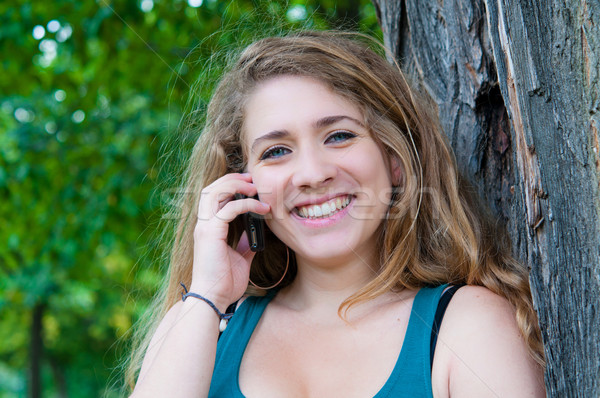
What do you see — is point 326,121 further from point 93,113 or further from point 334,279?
point 93,113

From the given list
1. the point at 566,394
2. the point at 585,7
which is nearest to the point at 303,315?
the point at 566,394

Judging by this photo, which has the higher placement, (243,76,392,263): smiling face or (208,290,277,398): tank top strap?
Result: (243,76,392,263): smiling face

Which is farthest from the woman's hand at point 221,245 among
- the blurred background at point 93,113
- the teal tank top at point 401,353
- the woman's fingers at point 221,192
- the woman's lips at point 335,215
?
the blurred background at point 93,113

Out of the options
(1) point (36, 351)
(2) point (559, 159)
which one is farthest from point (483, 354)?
(1) point (36, 351)

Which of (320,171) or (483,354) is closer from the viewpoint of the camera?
(483,354)

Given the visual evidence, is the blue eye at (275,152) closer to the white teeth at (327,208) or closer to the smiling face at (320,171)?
the smiling face at (320,171)

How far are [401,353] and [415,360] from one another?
0.06 m

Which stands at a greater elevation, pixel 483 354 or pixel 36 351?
pixel 483 354

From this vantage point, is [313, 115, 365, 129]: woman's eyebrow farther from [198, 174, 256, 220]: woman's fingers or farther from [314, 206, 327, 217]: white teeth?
[198, 174, 256, 220]: woman's fingers

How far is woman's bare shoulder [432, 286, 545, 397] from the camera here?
1789mm

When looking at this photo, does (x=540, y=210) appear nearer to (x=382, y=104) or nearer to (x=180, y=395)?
(x=382, y=104)

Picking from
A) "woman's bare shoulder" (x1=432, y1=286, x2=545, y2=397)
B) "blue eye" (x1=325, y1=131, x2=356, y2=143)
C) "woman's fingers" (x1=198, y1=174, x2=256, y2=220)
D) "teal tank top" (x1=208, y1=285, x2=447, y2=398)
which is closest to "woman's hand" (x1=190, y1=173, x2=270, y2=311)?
"woman's fingers" (x1=198, y1=174, x2=256, y2=220)

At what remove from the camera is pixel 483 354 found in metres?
1.84

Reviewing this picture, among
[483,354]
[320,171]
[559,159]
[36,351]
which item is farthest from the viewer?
[36,351]
